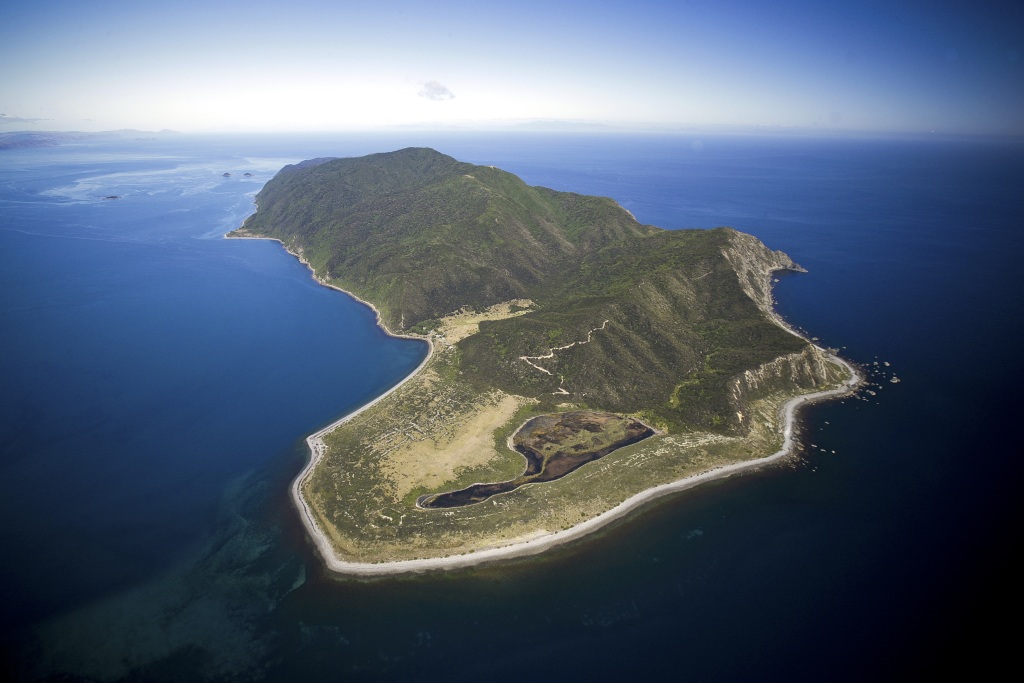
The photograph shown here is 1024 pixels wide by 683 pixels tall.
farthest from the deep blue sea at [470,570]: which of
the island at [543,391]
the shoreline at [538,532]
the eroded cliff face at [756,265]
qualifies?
the eroded cliff face at [756,265]

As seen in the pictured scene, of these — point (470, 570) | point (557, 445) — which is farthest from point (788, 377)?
point (470, 570)

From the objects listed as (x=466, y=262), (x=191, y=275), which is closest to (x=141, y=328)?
(x=191, y=275)

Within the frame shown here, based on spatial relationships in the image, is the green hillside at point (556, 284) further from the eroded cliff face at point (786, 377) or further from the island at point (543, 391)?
the eroded cliff face at point (786, 377)

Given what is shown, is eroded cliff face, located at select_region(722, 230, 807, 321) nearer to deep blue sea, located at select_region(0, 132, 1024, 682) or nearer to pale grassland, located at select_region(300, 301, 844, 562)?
deep blue sea, located at select_region(0, 132, 1024, 682)

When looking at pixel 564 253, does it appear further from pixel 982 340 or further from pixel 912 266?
pixel 912 266

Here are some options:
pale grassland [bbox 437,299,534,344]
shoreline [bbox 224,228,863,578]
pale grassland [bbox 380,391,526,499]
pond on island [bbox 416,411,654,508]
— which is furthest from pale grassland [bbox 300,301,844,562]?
pale grassland [bbox 437,299,534,344]

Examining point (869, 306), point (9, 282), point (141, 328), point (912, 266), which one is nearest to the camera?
point (141, 328)
